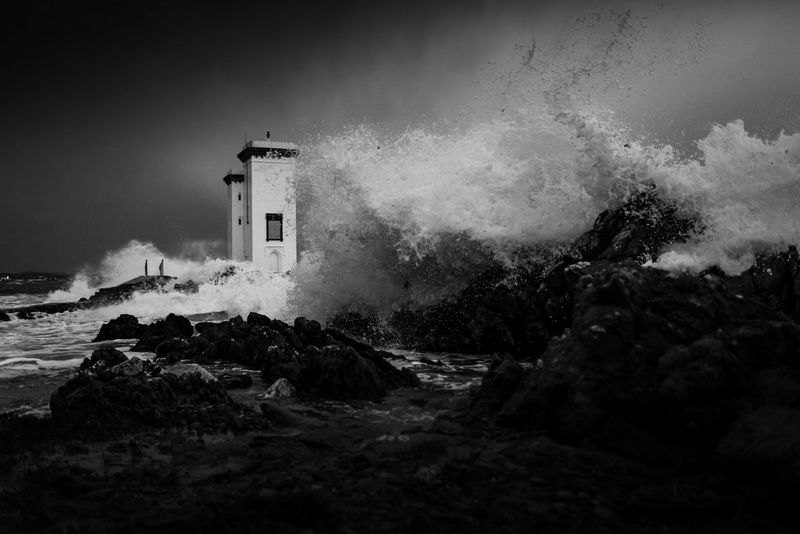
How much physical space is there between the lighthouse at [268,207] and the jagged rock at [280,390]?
102ft

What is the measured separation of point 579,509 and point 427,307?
8447mm

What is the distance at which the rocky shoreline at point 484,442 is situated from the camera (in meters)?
3.37

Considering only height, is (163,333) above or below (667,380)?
above

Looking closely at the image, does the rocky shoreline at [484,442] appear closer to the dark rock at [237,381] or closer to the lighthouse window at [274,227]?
the dark rock at [237,381]

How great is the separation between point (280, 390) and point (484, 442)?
330cm

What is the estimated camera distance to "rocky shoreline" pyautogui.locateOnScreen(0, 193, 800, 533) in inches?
132

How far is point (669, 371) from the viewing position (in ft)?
15.2

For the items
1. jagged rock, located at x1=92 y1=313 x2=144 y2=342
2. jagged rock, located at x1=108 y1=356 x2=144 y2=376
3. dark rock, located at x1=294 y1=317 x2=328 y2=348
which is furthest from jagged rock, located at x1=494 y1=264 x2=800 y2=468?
jagged rock, located at x1=92 y1=313 x2=144 y2=342

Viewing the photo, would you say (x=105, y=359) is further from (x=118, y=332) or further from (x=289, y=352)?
(x=118, y=332)

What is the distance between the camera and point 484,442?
15.4ft

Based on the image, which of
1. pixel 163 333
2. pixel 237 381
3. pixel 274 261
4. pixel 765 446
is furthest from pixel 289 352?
pixel 274 261

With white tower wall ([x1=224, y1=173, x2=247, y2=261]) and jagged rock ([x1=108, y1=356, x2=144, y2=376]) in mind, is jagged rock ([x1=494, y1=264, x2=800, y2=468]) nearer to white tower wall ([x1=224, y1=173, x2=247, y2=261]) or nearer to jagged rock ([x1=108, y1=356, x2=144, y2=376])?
jagged rock ([x1=108, y1=356, x2=144, y2=376])

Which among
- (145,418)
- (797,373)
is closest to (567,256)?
(797,373)

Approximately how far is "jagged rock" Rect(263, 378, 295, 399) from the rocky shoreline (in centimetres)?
3
